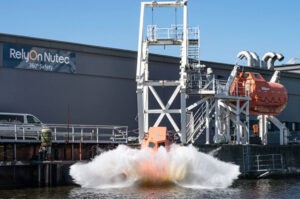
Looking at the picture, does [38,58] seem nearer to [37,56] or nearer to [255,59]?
[37,56]

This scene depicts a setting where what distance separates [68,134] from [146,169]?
6.64 meters

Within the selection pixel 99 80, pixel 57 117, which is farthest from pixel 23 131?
pixel 99 80

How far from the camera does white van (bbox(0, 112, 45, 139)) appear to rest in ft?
135

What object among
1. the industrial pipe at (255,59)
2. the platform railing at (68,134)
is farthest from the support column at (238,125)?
the industrial pipe at (255,59)

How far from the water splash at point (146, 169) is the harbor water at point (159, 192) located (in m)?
0.81

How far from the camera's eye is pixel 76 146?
43312 mm

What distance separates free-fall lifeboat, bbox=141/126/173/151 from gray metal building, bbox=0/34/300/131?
25.5 ft

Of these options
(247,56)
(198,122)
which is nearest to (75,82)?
(198,122)

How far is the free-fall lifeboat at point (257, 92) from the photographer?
53.4 metres

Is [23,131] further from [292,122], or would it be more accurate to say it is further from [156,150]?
[292,122]

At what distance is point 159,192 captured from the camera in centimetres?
3603

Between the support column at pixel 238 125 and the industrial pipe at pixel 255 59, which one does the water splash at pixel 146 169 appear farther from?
the industrial pipe at pixel 255 59

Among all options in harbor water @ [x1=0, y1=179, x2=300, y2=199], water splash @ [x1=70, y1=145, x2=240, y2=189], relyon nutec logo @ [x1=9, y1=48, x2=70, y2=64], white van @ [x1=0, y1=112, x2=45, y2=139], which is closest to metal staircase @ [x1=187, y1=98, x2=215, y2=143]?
water splash @ [x1=70, y1=145, x2=240, y2=189]

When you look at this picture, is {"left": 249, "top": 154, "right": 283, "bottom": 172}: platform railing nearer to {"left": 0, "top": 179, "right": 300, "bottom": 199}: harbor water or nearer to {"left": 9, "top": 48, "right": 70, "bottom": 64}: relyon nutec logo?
{"left": 0, "top": 179, "right": 300, "bottom": 199}: harbor water
